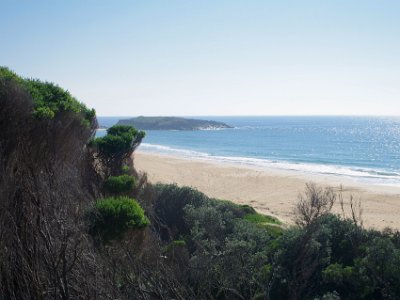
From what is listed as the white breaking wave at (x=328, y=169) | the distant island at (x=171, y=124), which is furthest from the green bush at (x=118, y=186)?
the distant island at (x=171, y=124)

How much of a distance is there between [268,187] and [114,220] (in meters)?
24.9

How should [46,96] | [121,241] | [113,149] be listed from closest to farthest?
[121,241] → [46,96] → [113,149]

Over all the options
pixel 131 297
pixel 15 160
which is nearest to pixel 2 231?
pixel 15 160

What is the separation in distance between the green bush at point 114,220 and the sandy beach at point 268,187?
14136 mm

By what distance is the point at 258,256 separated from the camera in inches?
323

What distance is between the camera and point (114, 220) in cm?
776

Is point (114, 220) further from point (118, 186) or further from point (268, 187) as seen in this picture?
point (268, 187)

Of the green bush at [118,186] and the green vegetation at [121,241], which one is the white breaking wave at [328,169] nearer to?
the green vegetation at [121,241]

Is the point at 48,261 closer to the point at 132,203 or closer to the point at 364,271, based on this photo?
the point at 132,203

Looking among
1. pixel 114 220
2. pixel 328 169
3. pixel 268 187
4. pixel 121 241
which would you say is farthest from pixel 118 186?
pixel 328 169

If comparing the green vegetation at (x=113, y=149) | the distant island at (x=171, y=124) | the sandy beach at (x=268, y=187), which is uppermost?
the distant island at (x=171, y=124)

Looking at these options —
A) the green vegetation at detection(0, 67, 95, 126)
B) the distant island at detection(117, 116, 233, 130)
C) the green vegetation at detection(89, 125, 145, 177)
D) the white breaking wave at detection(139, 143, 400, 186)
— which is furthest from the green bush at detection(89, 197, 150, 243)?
the distant island at detection(117, 116, 233, 130)

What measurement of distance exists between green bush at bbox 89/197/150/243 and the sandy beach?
46.4ft

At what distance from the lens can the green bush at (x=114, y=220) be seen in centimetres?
760
